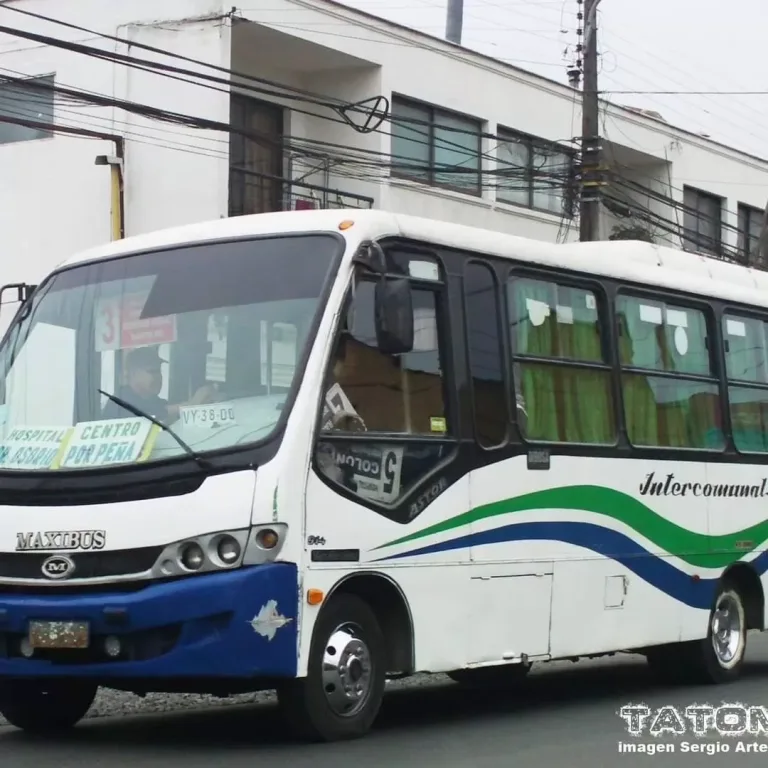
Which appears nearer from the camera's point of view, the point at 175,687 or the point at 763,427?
the point at 175,687

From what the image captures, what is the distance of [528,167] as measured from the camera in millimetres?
28562

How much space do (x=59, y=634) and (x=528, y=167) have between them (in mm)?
21539

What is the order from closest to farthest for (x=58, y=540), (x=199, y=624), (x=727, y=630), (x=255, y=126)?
(x=199, y=624) → (x=58, y=540) → (x=727, y=630) → (x=255, y=126)

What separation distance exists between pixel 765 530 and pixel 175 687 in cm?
586

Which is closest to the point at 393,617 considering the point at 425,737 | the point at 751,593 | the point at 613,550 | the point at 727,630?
the point at 425,737

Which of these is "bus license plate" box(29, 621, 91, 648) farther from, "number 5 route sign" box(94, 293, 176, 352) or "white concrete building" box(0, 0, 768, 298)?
"white concrete building" box(0, 0, 768, 298)

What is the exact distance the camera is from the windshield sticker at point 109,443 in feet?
27.3

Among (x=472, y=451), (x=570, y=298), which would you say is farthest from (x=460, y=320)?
(x=570, y=298)

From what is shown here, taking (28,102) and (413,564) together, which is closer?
(413,564)

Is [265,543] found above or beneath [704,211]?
beneath

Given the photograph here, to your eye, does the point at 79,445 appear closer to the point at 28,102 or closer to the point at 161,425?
the point at 161,425

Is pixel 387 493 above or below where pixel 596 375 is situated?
below

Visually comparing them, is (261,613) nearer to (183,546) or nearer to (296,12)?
(183,546)

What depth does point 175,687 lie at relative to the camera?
832 cm
